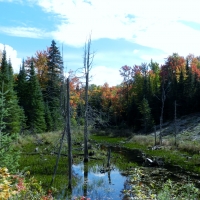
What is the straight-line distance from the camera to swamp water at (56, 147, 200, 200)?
14031 mm

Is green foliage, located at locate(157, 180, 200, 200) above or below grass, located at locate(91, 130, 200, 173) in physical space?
above

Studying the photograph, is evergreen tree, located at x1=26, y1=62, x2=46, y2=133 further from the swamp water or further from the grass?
the swamp water

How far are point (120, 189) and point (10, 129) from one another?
1997cm

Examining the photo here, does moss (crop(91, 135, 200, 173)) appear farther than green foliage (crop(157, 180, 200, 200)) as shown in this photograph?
Yes

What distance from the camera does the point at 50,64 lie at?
48.5 meters

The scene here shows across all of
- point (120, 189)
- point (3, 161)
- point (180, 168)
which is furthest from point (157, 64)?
point (3, 161)

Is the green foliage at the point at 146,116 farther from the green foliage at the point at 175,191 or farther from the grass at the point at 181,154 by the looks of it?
the green foliage at the point at 175,191

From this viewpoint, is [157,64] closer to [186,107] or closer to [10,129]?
[186,107]

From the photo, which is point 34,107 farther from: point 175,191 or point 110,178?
point 175,191

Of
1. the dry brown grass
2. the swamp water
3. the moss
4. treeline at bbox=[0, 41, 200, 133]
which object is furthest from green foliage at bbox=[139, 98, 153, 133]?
the swamp water

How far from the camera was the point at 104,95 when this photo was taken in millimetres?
66062

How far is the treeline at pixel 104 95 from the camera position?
114 feet

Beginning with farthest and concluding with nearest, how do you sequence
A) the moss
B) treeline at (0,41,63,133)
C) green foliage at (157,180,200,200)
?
1. treeline at (0,41,63,133)
2. the moss
3. green foliage at (157,180,200,200)

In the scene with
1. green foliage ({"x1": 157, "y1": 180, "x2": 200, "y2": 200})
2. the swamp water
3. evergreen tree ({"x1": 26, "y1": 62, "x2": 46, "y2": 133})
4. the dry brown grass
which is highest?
evergreen tree ({"x1": 26, "y1": 62, "x2": 46, "y2": 133})
